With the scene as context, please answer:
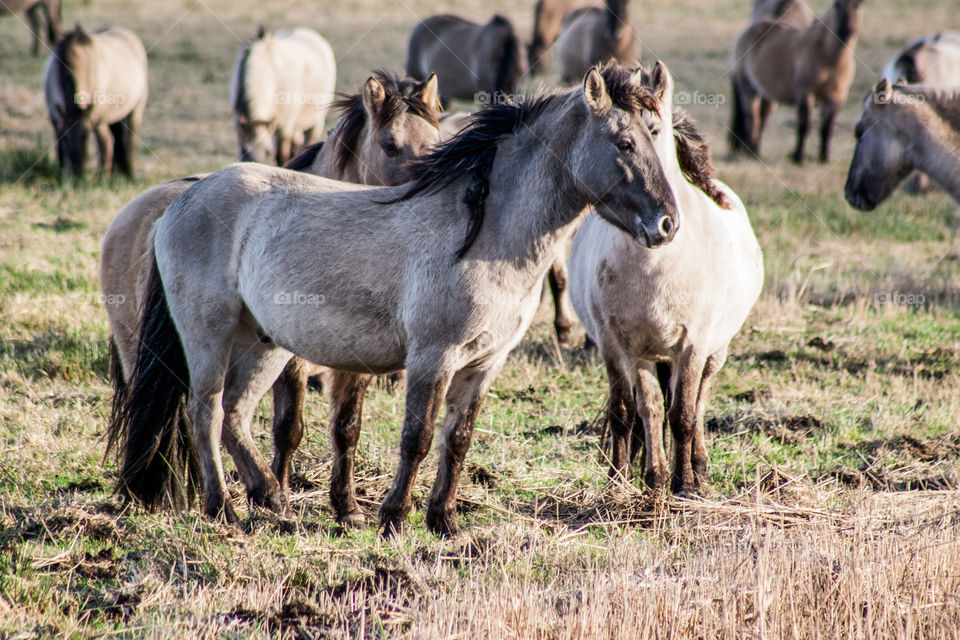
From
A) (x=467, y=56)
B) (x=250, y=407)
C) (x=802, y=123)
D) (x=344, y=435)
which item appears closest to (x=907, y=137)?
(x=344, y=435)

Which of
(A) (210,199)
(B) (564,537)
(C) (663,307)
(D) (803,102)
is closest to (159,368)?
(A) (210,199)

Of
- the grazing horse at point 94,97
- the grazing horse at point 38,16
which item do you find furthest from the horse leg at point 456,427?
the grazing horse at point 38,16

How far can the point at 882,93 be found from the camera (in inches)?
258

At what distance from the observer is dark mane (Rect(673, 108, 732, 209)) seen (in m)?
4.48

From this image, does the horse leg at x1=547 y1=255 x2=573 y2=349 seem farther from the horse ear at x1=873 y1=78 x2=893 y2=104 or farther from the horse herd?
the horse ear at x1=873 y1=78 x2=893 y2=104

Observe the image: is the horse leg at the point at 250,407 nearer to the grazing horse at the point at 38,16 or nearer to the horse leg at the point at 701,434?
the horse leg at the point at 701,434

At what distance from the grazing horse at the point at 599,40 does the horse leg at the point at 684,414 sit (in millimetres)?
10645

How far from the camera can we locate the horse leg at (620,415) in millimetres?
4852

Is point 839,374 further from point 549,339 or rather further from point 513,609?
point 513,609

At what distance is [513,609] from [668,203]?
154cm

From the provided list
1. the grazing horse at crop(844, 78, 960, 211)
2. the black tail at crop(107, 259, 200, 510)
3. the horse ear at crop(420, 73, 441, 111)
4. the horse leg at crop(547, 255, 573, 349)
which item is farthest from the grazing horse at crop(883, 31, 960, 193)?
the black tail at crop(107, 259, 200, 510)

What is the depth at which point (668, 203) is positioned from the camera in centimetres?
361

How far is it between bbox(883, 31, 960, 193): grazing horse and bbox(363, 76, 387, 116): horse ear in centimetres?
905

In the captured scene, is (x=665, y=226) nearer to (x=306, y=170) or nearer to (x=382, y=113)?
(x=382, y=113)
